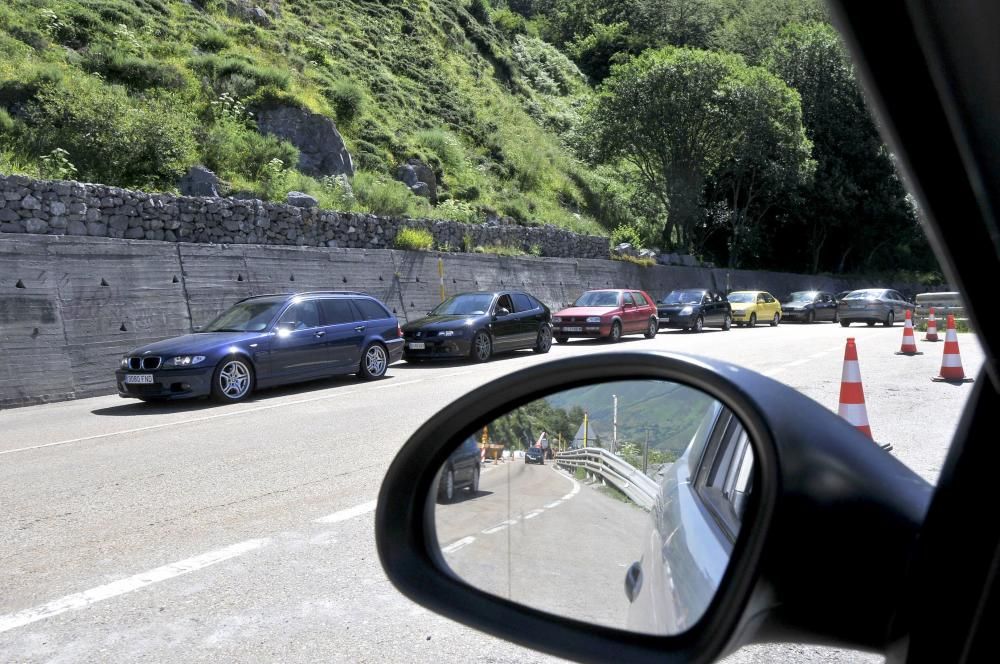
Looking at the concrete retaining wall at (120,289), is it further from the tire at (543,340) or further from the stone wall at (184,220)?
the tire at (543,340)

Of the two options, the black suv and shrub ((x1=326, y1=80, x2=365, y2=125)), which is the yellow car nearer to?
the black suv

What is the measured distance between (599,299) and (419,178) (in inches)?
373

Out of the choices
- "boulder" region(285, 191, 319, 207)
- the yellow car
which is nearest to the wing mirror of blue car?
"boulder" region(285, 191, 319, 207)

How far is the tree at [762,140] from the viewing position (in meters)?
37.5

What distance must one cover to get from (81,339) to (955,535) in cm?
1470

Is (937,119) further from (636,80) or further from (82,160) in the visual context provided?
(636,80)

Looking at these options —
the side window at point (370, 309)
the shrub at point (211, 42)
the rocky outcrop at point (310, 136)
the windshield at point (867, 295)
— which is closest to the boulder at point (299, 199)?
the rocky outcrop at point (310, 136)

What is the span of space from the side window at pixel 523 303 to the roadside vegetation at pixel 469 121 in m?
6.61

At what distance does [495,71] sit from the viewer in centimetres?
5034

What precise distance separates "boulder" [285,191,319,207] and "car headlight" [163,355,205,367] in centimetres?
957

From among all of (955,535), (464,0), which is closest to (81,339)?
(955,535)

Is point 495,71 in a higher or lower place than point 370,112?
higher

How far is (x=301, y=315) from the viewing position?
44.3 ft

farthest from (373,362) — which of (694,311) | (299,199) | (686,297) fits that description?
(686,297)
